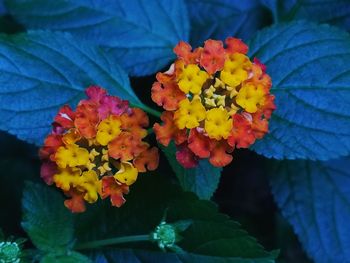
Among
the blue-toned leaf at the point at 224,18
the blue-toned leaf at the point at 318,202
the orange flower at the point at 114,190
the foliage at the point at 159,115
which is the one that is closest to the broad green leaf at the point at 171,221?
the foliage at the point at 159,115

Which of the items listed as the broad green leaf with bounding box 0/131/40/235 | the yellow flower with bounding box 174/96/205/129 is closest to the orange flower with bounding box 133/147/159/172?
the yellow flower with bounding box 174/96/205/129

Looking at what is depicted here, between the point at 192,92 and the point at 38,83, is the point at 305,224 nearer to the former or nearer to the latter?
the point at 192,92

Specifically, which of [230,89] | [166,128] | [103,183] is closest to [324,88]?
[230,89]

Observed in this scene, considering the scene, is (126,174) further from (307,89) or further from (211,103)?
(307,89)

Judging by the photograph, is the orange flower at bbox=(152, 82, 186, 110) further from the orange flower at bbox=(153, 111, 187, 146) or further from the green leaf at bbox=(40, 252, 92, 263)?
the green leaf at bbox=(40, 252, 92, 263)

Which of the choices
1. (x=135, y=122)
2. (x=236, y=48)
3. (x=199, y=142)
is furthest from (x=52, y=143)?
(x=236, y=48)
